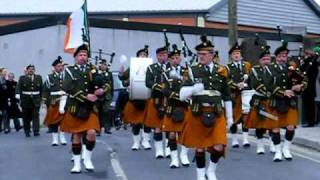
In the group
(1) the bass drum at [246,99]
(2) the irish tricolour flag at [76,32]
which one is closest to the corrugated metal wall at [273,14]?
(2) the irish tricolour flag at [76,32]

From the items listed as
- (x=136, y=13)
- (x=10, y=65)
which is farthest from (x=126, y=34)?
(x=136, y=13)

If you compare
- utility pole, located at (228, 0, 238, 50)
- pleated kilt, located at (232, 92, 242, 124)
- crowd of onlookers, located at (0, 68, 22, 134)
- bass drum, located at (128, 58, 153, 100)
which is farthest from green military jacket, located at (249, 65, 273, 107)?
crowd of onlookers, located at (0, 68, 22, 134)

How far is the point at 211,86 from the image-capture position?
9.30m

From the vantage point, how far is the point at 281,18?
4459 centimetres

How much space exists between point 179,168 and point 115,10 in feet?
92.1

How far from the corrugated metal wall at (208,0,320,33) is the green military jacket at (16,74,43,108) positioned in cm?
2151

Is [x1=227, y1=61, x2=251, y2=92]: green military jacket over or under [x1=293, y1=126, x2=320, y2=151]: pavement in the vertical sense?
over

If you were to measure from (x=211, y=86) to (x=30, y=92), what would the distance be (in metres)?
9.58

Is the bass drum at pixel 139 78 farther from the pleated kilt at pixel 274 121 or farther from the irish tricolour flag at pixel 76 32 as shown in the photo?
the pleated kilt at pixel 274 121

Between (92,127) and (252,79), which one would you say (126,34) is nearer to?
(252,79)

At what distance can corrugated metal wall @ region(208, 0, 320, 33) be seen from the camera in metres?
41.5

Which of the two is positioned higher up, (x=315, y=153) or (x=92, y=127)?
(x=92, y=127)

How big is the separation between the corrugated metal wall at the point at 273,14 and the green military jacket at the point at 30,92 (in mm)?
21512

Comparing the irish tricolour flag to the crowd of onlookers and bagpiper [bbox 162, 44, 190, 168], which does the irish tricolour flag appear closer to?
bagpiper [bbox 162, 44, 190, 168]
